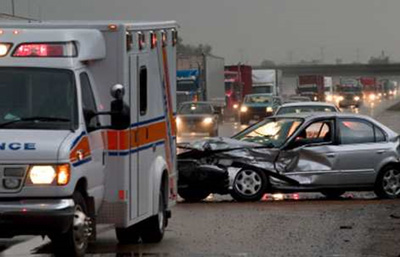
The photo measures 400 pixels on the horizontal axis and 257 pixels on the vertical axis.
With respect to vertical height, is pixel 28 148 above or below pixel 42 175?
above

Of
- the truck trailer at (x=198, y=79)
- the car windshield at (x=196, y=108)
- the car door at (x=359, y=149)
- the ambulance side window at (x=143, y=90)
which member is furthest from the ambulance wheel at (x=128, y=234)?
the truck trailer at (x=198, y=79)

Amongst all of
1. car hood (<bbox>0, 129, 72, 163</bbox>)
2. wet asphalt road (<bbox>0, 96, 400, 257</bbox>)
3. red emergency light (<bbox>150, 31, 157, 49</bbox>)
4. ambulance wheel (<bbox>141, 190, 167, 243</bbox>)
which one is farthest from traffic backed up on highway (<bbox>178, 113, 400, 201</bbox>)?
car hood (<bbox>0, 129, 72, 163</bbox>)

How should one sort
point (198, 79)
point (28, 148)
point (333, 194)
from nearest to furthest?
point (28, 148) < point (333, 194) < point (198, 79)

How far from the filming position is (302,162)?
17.2 metres

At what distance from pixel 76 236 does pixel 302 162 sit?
24.9 feet

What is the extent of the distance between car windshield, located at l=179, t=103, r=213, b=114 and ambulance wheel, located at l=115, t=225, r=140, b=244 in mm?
31873

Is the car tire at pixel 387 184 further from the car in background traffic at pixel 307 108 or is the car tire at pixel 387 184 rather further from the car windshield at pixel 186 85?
the car windshield at pixel 186 85

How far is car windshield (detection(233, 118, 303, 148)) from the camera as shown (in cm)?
1750

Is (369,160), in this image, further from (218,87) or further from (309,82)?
(309,82)

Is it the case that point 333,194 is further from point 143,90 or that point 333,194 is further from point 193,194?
point 143,90

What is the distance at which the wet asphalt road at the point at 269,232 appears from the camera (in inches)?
458

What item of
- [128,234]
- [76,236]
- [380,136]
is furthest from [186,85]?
[76,236]

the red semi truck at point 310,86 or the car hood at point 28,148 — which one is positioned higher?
the car hood at point 28,148

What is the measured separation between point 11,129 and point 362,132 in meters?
8.91
